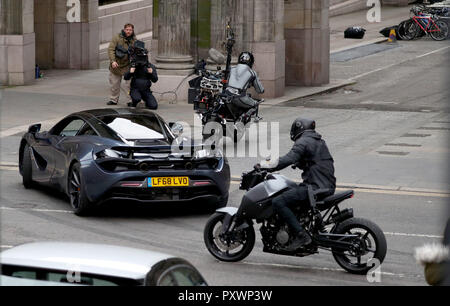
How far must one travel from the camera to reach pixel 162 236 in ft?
39.2

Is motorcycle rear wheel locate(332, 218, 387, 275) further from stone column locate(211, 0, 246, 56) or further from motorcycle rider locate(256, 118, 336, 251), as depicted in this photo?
stone column locate(211, 0, 246, 56)

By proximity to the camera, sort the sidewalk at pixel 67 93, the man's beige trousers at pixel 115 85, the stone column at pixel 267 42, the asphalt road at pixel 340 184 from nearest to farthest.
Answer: the asphalt road at pixel 340 184 < the sidewalk at pixel 67 93 < the man's beige trousers at pixel 115 85 < the stone column at pixel 267 42

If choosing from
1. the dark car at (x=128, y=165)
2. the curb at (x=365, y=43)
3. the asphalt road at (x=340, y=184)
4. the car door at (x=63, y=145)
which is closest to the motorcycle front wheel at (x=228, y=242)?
the asphalt road at (x=340, y=184)

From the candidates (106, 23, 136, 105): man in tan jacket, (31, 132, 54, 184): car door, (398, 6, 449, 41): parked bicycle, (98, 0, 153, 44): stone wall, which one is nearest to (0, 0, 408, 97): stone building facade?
(106, 23, 136, 105): man in tan jacket

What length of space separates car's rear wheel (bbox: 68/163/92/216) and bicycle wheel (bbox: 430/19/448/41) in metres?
29.7

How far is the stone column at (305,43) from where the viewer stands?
2903cm

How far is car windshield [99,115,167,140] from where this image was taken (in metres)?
13.3

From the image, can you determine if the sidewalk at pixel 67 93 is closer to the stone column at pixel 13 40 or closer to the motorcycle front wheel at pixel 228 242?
the stone column at pixel 13 40

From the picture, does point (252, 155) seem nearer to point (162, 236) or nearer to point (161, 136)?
point (161, 136)

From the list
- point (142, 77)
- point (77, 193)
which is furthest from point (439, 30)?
point (77, 193)

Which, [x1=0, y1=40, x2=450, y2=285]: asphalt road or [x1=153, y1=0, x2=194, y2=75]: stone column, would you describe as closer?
[x1=0, y1=40, x2=450, y2=285]: asphalt road

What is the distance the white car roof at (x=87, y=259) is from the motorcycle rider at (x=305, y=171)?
3.66m

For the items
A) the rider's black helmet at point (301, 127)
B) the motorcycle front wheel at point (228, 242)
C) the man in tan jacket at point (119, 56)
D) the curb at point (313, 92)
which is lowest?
the motorcycle front wheel at point (228, 242)
